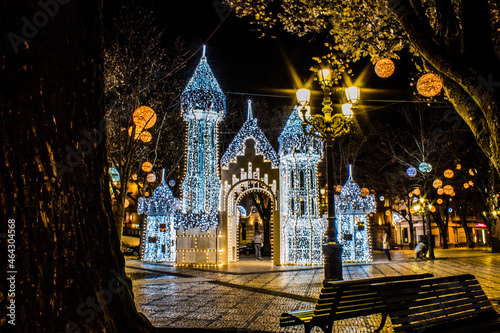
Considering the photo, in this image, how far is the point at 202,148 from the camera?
649 inches

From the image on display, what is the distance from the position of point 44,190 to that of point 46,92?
2.58 feet

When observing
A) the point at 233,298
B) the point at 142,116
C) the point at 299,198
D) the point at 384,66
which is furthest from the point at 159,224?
the point at 384,66

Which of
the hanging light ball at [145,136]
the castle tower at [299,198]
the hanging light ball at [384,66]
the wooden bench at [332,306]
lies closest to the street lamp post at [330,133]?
the hanging light ball at [384,66]

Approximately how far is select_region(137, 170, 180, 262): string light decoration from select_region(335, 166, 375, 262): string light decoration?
8.41 m

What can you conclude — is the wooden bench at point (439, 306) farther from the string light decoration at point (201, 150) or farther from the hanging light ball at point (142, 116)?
the string light decoration at point (201, 150)

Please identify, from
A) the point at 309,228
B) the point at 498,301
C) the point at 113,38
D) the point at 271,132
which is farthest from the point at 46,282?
the point at 271,132

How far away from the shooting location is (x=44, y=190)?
2.87 metres

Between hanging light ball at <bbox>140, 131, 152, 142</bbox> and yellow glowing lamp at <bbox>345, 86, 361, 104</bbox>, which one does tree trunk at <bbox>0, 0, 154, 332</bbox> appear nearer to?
yellow glowing lamp at <bbox>345, 86, 361, 104</bbox>

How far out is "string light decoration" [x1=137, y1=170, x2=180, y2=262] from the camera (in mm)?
19609

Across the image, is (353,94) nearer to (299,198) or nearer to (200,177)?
(299,198)

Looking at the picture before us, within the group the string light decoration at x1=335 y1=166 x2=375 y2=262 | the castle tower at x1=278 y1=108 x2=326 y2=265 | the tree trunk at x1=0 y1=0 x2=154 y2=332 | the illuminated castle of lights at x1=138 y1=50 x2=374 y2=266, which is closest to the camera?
the tree trunk at x1=0 y1=0 x2=154 y2=332

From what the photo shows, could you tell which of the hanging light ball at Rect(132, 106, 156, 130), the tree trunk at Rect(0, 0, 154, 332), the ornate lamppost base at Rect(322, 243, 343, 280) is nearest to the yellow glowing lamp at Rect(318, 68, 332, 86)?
the ornate lamppost base at Rect(322, 243, 343, 280)

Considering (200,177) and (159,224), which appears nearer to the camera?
(200,177)

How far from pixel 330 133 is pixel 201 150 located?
7.88m
